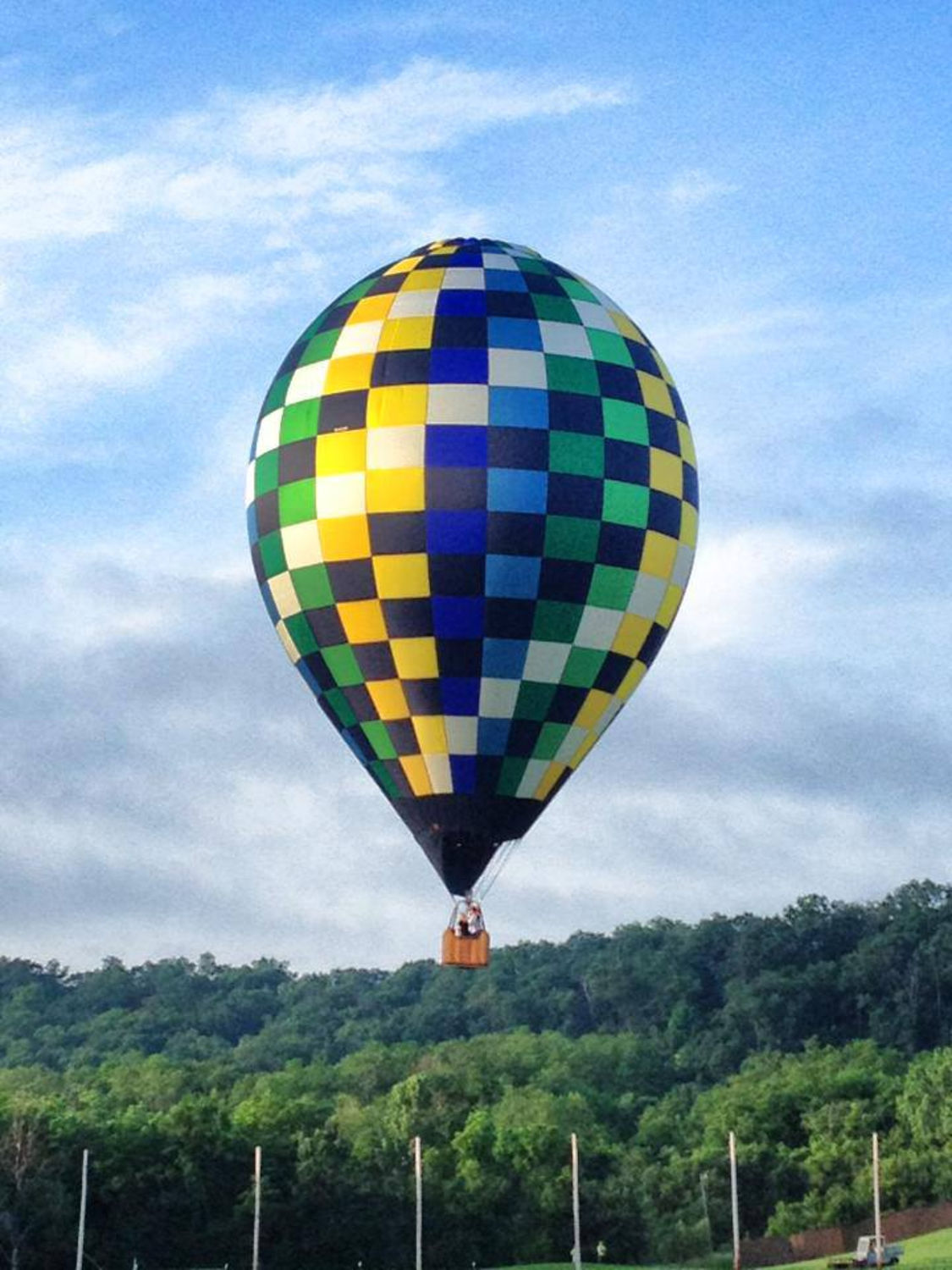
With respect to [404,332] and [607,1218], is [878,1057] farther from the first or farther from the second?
A: [404,332]

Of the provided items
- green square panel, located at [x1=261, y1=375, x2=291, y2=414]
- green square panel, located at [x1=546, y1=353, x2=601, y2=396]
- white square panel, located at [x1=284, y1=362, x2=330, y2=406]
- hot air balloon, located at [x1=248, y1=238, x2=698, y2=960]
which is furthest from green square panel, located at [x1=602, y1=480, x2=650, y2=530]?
green square panel, located at [x1=261, y1=375, x2=291, y2=414]

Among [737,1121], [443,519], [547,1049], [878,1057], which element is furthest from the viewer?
[547,1049]

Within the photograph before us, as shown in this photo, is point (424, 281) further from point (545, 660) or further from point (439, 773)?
point (439, 773)

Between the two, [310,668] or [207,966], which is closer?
[310,668]

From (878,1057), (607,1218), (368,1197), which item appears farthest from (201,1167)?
(878,1057)

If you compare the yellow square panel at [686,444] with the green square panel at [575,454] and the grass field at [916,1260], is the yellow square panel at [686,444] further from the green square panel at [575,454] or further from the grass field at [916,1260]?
the grass field at [916,1260]

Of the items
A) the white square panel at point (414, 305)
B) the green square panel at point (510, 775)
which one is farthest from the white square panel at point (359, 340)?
the green square panel at point (510, 775)
